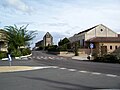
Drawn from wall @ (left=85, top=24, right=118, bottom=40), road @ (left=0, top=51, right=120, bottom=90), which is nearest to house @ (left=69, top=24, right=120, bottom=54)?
wall @ (left=85, top=24, right=118, bottom=40)

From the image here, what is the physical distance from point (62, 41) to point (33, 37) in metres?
43.1

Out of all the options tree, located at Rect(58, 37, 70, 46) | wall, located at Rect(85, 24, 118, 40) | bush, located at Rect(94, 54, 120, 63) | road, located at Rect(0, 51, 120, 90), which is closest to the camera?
road, located at Rect(0, 51, 120, 90)

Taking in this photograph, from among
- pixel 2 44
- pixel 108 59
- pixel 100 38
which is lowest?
pixel 108 59

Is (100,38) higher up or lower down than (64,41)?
lower down

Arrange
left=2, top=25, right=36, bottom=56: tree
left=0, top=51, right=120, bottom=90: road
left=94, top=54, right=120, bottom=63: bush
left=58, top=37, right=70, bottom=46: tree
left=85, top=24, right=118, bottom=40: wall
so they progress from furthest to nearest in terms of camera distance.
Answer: left=58, top=37, right=70, bottom=46: tree < left=85, top=24, right=118, bottom=40: wall < left=2, top=25, right=36, bottom=56: tree < left=94, top=54, right=120, bottom=63: bush < left=0, top=51, right=120, bottom=90: road

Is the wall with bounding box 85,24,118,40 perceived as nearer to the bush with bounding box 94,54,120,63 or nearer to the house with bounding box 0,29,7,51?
the house with bounding box 0,29,7,51

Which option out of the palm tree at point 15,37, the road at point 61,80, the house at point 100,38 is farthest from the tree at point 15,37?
the road at point 61,80

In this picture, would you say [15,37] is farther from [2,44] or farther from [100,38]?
[100,38]

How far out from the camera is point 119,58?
37.4m

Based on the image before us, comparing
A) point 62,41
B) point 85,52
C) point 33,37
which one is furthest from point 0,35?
point 62,41

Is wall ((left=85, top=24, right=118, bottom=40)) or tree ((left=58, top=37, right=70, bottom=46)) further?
tree ((left=58, top=37, right=70, bottom=46))

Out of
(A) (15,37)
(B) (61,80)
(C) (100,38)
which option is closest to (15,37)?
(A) (15,37)

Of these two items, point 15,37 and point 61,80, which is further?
point 15,37

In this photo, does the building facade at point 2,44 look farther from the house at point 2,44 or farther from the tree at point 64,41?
the tree at point 64,41
